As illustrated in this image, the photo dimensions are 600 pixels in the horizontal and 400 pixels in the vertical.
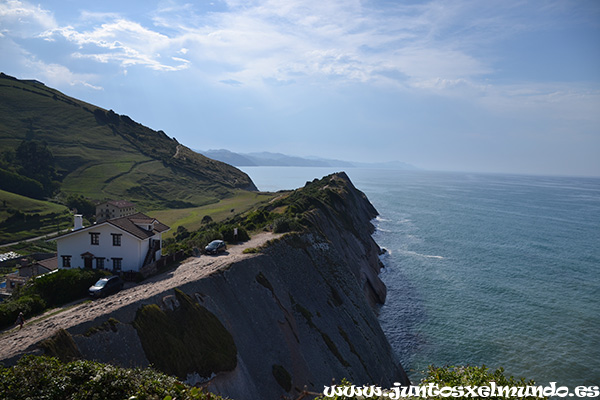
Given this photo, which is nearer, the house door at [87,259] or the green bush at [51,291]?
the green bush at [51,291]

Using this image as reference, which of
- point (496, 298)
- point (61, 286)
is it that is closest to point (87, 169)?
point (61, 286)

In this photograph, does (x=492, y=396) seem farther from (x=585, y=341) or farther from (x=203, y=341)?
(x=585, y=341)

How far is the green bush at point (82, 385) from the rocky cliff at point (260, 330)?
174cm

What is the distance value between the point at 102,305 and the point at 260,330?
13.2 metres

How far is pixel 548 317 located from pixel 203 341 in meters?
55.6

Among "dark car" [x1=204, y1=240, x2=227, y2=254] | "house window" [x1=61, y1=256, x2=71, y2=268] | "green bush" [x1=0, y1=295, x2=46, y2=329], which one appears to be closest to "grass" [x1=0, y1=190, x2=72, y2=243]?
"house window" [x1=61, y1=256, x2=71, y2=268]

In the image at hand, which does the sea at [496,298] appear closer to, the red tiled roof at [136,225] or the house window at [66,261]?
the red tiled roof at [136,225]

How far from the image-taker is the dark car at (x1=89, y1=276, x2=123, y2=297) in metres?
28.2

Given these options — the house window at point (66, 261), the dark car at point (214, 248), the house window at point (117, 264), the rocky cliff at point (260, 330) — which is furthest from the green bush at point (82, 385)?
the dark car at point (214, 248)

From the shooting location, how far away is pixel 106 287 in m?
28.7

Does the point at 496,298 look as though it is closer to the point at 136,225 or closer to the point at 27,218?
the point at 136,225

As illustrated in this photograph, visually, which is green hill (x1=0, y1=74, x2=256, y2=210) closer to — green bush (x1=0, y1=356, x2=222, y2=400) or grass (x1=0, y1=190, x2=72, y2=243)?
grass (x1=0, y1=190, x2=72, y2=243)

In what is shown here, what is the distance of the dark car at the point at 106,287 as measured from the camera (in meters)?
28.2

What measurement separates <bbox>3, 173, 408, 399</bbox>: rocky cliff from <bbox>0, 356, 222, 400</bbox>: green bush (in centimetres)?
174
